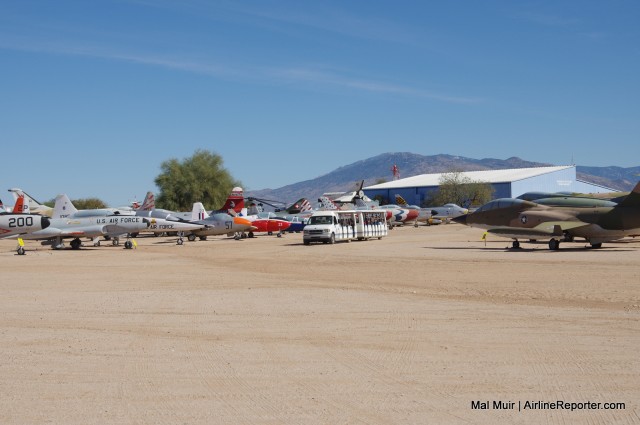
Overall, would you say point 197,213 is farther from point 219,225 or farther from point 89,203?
point 89,203

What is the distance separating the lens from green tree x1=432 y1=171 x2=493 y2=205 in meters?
110

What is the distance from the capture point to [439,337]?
429 inches

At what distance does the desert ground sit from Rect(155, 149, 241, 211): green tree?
251 ft

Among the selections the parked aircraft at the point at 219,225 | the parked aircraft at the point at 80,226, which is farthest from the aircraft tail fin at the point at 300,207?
the parked aircraft at the point at 80,226

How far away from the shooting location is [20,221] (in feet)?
119

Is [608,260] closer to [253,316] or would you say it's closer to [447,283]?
[447,283]

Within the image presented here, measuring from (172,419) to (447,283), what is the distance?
13535 mm

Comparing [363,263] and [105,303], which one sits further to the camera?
[363,263]

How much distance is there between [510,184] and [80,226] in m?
84.5

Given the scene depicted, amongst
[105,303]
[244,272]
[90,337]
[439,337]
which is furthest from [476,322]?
[244,272]

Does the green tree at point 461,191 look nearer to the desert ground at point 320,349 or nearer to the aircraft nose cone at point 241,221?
the aircraft nose cone at point 241,221

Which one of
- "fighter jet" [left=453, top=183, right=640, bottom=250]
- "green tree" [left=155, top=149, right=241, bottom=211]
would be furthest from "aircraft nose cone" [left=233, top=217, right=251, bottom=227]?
"green tree" [left=155, top=149, right=241, bottom=211]

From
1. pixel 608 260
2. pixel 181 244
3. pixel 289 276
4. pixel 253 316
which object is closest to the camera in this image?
pixel 253 316

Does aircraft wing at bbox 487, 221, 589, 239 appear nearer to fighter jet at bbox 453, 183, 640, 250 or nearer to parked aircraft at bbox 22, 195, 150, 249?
fighter jet at bbox 453, 183, 640, 250
